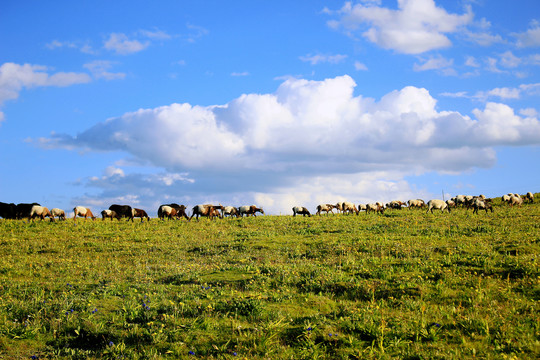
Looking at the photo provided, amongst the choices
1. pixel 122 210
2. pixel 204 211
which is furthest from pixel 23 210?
pixel 204 211

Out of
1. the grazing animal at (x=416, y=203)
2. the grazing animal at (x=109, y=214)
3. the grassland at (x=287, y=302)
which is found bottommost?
the grassland at (x=287, y=302)

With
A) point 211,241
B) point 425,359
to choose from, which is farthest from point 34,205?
point 425,359

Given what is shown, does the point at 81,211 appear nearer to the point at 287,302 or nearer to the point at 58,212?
the point at 58,212

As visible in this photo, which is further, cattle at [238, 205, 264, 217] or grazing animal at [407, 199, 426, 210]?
grazing animal at [407, 199, 426, 210]

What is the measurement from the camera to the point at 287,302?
11.8 metres

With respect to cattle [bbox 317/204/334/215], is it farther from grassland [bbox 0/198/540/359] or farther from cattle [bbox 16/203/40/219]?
cattle [bbox 16/203/40/219]

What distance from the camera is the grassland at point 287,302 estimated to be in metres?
8.84

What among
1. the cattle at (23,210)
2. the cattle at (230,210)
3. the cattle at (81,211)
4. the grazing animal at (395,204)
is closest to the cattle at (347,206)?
the grazing animal at (395,204)

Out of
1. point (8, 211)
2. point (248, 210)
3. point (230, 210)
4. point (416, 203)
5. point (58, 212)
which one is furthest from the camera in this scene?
point (416, 203)

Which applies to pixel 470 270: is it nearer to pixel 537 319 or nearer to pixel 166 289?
pixel 537 319

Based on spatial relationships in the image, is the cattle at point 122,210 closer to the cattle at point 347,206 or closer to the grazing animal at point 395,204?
the cattle at point 347,206

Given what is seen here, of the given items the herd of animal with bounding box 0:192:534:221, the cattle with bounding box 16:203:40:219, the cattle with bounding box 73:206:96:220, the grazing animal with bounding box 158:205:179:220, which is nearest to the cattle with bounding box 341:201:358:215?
the herd of animal with bounding box 0:192:534:221

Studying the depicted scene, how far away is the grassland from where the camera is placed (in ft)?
29.0

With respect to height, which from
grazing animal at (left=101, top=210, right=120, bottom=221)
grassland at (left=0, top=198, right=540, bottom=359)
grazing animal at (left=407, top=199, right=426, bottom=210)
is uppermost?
grazing animal at (left=407, top=199, right=426, bottom=210)
